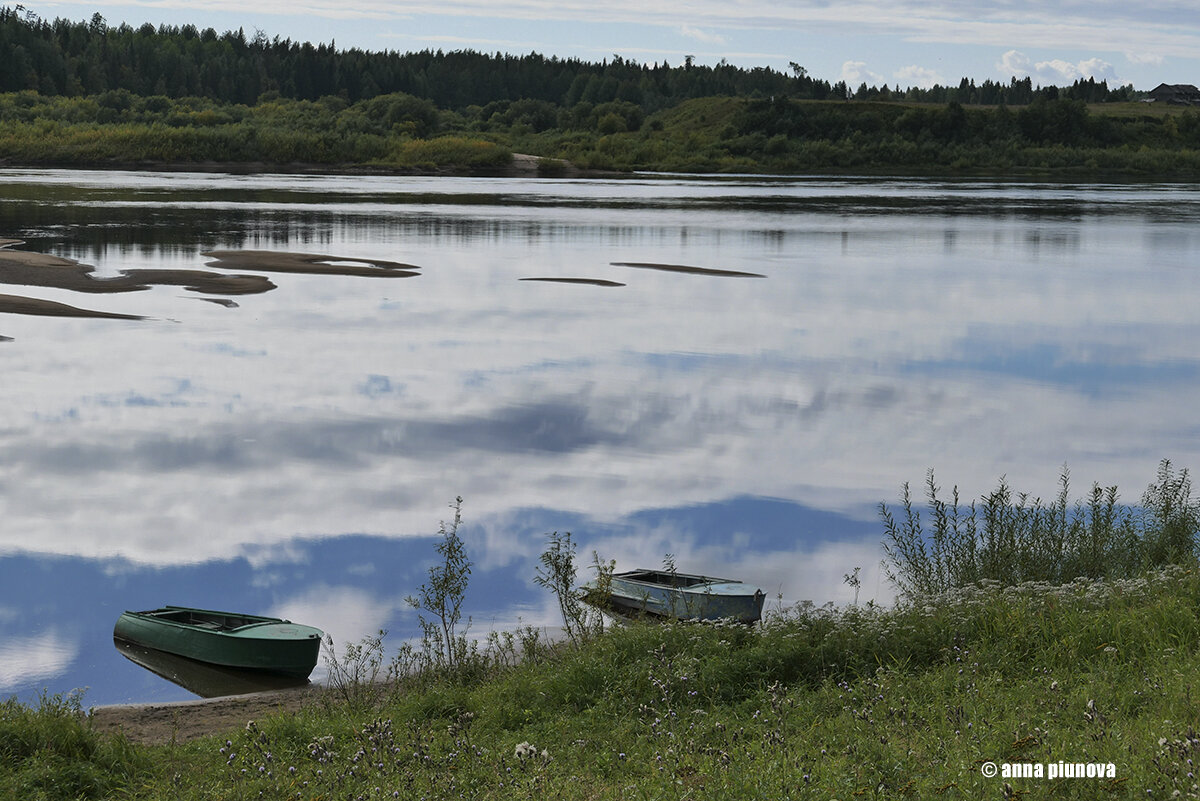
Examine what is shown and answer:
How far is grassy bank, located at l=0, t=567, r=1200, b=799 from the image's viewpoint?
6.28 m

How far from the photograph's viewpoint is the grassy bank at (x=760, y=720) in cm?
628

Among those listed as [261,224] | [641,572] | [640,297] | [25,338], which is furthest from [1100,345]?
[261,224]

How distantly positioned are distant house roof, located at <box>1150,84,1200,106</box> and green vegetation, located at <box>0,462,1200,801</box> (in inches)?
7079

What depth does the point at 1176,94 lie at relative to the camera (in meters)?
173

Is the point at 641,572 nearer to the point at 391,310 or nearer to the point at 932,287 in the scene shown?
the point at 391,310

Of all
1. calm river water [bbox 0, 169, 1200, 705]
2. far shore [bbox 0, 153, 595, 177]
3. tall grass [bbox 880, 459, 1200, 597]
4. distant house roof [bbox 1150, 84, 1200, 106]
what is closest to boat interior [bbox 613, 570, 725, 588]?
calm river water [bbox 0, 169, 1200, 705]

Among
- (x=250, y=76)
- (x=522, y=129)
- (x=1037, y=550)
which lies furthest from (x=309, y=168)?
(x=1037, y=550)

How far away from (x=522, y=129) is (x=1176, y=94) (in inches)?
3901

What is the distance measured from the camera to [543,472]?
1542cm

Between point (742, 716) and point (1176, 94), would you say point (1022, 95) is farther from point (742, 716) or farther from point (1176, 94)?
point (742, 716)

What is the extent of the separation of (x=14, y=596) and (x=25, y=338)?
1276cm

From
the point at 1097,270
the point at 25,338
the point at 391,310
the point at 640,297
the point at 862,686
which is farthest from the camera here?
the point at 1097,270

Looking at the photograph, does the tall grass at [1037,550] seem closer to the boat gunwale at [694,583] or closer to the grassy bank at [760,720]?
the grassy bank at [760,720]

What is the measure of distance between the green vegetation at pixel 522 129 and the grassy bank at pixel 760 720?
94969mm
